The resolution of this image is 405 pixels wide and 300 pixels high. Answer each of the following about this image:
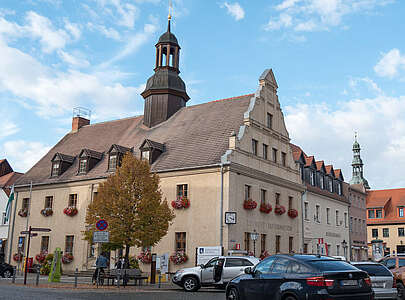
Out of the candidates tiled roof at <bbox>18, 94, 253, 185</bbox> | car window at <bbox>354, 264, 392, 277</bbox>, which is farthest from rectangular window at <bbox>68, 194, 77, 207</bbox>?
car window at <bbox>354, 264, 392, 277</bbox>

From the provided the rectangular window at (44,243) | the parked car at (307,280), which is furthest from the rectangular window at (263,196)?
the parked car at (307,280)

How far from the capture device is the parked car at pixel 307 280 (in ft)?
32.6

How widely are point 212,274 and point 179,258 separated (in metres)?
8.79

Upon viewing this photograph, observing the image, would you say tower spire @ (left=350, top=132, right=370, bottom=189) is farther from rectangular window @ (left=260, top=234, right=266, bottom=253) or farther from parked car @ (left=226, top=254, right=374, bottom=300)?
parked car @ (left=226, top=254, right=374, bottom=300)

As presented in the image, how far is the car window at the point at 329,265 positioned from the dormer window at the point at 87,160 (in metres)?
29.4

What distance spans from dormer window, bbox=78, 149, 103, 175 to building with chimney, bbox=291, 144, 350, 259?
16988mm

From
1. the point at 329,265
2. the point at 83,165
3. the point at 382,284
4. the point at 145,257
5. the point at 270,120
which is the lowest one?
the point at 382,284

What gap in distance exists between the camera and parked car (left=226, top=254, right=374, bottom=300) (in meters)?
9.92

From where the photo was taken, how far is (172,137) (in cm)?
3572

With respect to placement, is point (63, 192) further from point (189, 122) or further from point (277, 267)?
point (277, 267)

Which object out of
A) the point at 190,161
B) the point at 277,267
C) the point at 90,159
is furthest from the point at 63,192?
the point at 277,267

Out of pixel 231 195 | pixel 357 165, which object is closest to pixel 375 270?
pixel 231 195

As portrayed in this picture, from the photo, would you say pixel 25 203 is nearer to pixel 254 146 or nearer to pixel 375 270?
pixel 254 146

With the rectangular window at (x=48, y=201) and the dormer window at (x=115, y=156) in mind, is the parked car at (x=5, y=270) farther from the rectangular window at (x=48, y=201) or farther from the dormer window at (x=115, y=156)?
the dormer window at (x=115, y=156)
